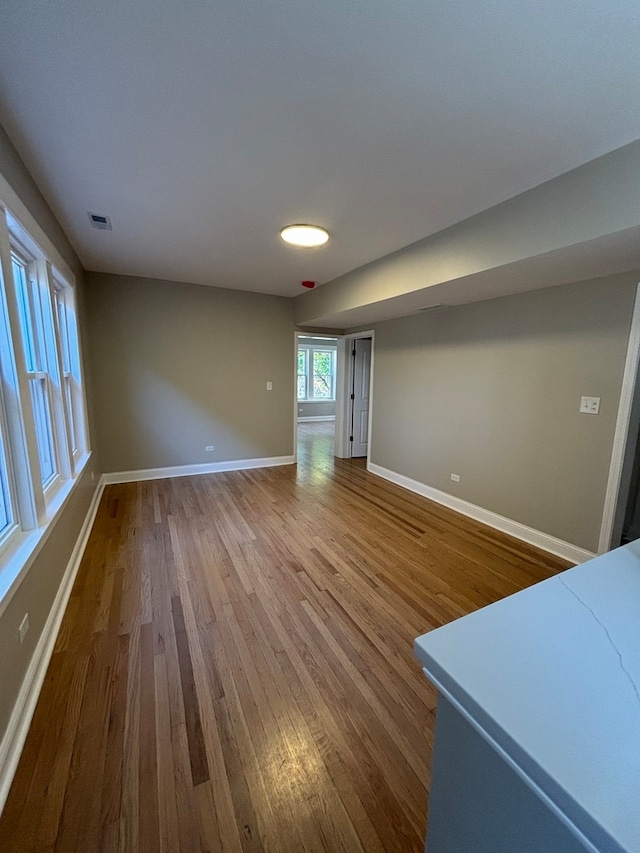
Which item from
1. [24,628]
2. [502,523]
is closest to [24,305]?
[24,628]

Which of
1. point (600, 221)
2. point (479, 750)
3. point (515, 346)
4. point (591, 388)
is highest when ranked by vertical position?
point (600, 221)

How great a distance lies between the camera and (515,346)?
3.12 meters

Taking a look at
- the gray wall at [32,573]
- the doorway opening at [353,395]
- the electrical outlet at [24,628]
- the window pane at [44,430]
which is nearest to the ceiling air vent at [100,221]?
the gray wall at [32,573]

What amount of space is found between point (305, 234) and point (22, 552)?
258cm

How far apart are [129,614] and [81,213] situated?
2.73 m

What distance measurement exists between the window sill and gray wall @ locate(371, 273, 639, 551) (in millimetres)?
3465

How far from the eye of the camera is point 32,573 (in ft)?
5.45

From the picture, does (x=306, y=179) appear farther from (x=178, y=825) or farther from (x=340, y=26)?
(x=178, y=825)

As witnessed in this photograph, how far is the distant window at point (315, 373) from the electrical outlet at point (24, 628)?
835 cm

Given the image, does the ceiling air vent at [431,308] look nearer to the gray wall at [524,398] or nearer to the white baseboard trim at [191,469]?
the gray wall at [524,398]

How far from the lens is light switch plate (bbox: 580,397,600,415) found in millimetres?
2598

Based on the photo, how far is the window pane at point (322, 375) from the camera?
9875 millimetres

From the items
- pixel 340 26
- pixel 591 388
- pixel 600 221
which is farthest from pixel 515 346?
pixel 340 26

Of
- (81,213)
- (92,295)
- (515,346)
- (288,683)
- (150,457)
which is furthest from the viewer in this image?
(150,457)
